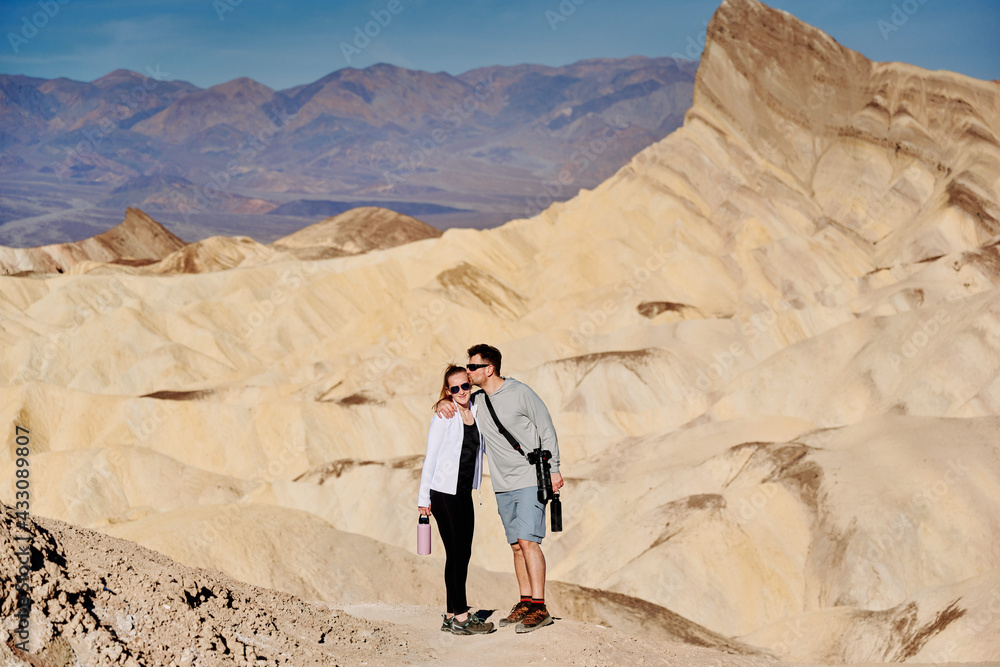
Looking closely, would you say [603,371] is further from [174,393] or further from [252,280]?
[252,280]

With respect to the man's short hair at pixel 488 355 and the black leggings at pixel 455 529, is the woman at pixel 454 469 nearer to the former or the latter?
the black leggings at pixel 455 529

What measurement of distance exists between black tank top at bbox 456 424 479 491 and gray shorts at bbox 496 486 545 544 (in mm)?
294

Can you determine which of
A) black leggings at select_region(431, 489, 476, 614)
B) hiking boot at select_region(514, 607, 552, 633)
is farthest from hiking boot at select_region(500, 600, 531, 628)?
black leggings at select_region(431, 489, 476, 614)

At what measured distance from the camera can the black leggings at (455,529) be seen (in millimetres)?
7098

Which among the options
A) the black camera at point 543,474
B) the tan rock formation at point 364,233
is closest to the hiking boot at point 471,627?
the black camera at point 543,474

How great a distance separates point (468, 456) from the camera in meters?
7.07

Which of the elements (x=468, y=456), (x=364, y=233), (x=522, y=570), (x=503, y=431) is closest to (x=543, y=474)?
(x=503, y=431)

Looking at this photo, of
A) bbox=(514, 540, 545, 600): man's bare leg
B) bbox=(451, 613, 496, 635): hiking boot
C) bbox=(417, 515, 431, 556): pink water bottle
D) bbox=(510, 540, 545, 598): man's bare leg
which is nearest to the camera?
bbox=(417, 515, 431, 556): pink water bottle

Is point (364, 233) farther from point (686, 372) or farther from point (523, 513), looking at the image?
point (523, 513)

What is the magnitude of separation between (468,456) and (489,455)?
173 mm

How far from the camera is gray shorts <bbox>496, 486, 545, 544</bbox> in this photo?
7.04 meters

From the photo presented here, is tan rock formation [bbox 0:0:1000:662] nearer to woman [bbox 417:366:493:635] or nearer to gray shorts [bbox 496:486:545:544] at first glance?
gray shorts [bbox 496:486:545:544]

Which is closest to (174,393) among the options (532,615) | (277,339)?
(277,339)

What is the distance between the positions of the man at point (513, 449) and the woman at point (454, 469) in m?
0.08
